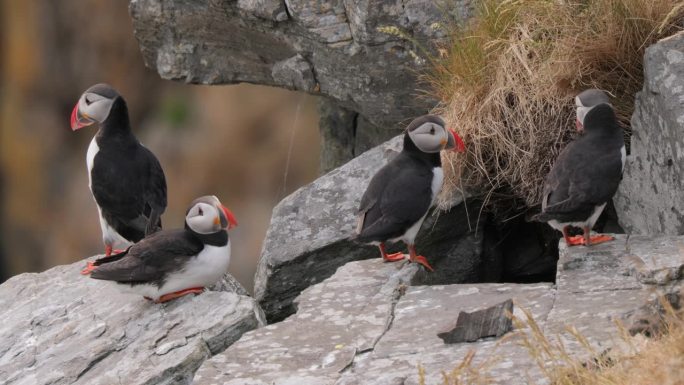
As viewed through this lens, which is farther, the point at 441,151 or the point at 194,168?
the point at 194,168

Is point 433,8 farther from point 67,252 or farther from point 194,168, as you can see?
point 67,252

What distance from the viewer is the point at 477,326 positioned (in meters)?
5.01

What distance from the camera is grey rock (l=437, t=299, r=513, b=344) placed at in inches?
197

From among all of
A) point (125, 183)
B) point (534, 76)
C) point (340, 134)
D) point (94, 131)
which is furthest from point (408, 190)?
point (94, 131)

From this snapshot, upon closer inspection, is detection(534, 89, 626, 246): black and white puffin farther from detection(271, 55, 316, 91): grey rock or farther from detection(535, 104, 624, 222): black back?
detection(271, 55, 316, 91): grey rock

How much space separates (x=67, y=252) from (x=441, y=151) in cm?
1344

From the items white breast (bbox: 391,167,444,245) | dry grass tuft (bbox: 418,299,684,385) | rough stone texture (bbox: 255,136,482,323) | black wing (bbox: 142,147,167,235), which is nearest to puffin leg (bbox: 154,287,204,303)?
black wing (bbox: 142,147,167,235)

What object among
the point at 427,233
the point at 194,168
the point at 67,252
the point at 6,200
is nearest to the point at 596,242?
the point at 427,233

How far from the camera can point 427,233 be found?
21.9 ft

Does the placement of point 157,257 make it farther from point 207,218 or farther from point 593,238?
point 593,238

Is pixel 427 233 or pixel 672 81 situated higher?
pixel 672 81

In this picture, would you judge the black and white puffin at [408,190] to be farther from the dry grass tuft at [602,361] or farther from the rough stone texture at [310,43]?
the dry grass tuft at [602,361]

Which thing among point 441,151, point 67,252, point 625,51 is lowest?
point 67,252

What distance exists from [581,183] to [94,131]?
1479 cm
